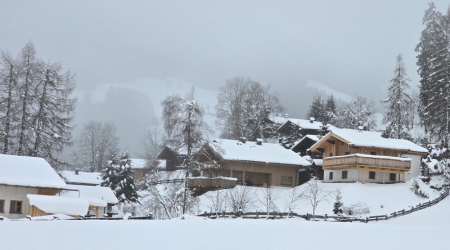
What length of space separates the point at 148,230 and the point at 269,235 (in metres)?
4.90

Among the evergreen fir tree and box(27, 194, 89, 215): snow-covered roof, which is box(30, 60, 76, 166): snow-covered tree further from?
the evergreen fir tree

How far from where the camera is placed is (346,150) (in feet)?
180

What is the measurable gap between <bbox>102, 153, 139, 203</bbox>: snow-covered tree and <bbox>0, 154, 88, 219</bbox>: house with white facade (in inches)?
491

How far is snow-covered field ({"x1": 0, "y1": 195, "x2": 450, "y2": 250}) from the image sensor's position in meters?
18.0

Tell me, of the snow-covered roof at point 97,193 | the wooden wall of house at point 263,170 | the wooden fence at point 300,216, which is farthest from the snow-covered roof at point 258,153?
the wooden fence at point 300,216

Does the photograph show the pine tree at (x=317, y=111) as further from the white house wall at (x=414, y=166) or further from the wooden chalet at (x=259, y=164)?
the white house wall at (x=414, y=166)

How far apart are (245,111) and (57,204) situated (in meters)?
42.0

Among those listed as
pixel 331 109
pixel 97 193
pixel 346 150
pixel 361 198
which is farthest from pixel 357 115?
pixel 97 193

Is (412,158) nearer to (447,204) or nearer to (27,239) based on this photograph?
(447,204)

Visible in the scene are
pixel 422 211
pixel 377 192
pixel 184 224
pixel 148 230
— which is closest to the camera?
pixel 148 230

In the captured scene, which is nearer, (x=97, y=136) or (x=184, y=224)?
(x=184, y=224)

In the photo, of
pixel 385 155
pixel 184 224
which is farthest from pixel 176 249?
pixel 385 155

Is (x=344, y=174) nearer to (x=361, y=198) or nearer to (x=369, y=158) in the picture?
(x=369, y=158)

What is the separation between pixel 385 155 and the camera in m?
53.2
